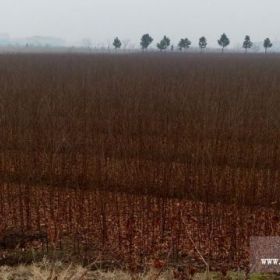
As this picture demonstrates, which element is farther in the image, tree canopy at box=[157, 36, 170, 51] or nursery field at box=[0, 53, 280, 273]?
tree canopy at box=[157, 36, 170, 51]

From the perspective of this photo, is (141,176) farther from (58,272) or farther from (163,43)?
(163,43)

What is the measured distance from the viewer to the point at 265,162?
6539 mm

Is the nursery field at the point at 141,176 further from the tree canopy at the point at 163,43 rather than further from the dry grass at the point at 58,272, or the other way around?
the tree canopy at the point at 163,43

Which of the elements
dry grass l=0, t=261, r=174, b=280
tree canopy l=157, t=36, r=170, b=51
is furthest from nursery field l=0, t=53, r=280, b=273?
tree canopy l=157, t=36, r=170, b=51

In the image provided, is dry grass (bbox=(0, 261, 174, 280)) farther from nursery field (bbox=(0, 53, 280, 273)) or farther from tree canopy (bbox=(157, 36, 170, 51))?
tree canopy (bbox=(157, 36, 170, 51))

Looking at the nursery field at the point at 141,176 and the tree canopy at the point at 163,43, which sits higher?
the tree canopy at the point at 163,43

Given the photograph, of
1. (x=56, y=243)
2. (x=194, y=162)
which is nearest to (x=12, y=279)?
(x=56, y=243)

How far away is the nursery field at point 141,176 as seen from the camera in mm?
4301

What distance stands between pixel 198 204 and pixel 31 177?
2348mm

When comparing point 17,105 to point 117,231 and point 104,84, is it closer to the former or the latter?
point 104,84

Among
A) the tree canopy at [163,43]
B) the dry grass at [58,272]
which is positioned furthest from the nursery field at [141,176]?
the tree canopy at [163,43]

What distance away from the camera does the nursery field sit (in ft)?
14.1

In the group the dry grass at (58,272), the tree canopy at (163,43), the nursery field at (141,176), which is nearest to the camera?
the dry grass at (58,272)

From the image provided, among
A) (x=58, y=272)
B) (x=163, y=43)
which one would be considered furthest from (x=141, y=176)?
(x=163, y=43)
